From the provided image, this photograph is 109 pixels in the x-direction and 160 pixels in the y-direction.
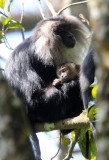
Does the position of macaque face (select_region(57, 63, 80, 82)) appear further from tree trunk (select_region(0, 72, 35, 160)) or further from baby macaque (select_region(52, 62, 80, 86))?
tree trunk (select_region(0, 72, 35, 160))

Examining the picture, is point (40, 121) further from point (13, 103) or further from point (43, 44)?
point (13, 103)

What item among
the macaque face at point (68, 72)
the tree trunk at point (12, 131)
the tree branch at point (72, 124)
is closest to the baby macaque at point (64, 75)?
the macaque face at point (68, 72)

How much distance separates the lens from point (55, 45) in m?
4.56

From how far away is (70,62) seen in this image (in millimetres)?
4418

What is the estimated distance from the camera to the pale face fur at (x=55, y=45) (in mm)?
4381

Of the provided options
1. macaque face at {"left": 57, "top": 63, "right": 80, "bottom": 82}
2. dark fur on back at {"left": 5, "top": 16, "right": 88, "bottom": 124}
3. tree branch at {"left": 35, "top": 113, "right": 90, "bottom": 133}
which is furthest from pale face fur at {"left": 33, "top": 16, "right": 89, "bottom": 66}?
tree branch at {"left": 35, "top": 113, "right": 90, "bottom": 133}

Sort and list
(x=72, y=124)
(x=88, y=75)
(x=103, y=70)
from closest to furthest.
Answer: (x=103, y=70) < (x=88, y=75) < (x=72, y=124)

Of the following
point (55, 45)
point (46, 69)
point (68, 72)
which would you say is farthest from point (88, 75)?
point (55, 45)

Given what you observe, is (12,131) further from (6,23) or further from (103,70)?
(6,23)

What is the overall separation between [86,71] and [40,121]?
1.14 m

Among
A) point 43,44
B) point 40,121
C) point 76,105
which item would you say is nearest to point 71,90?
point 76,105

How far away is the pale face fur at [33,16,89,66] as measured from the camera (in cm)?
438

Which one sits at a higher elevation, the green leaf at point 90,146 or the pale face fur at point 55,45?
the pale face fur at point 55,45

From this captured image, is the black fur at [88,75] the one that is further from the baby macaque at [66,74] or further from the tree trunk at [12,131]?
the tree trunk at [12,131]
